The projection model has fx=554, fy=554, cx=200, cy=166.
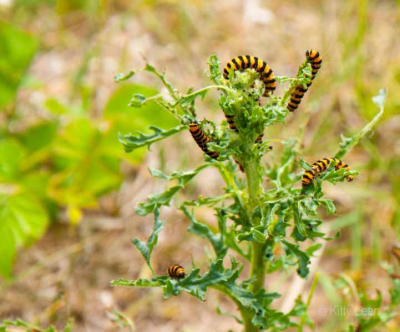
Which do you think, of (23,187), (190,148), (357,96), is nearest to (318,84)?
(357,96)

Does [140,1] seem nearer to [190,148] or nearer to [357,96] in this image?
[190,148]

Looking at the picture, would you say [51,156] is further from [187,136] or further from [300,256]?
[300,256]

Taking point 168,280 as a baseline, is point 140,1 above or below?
above

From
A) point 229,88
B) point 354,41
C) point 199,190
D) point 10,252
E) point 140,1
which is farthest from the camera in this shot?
point 140,1

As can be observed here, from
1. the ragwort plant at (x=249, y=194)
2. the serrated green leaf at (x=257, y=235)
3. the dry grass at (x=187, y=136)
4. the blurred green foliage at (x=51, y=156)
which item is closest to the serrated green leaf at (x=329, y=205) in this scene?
the ragwort plant at (x=249, y=194)

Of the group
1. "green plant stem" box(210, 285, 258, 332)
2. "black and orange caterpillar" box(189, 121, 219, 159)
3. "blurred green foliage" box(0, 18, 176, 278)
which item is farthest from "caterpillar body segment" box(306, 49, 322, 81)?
"blurred green foliage" box(0, 18, 176, 278)

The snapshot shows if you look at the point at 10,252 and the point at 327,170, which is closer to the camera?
the point at 327,170

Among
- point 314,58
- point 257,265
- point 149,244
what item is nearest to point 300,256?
point 257,265

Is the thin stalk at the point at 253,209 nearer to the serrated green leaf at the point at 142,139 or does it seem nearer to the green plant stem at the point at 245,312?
the green plant stem at the point at 245,312

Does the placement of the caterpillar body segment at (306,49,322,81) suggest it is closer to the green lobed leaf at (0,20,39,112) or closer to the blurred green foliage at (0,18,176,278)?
the blurred green foliage at (0,18,176,278)
